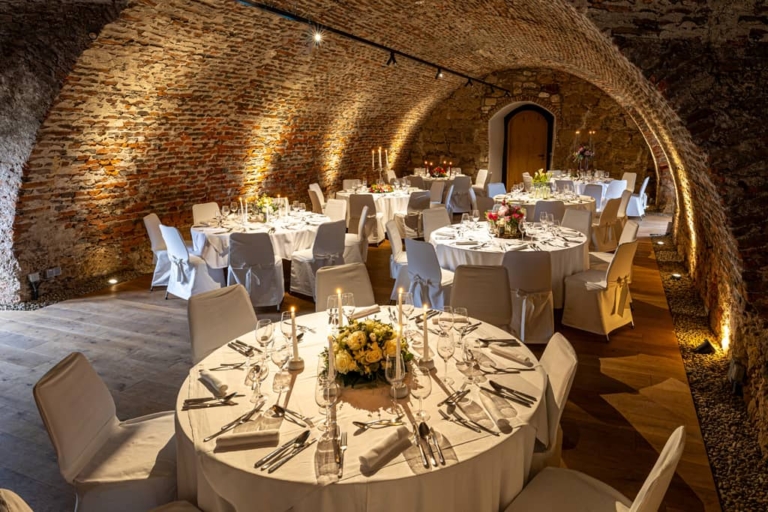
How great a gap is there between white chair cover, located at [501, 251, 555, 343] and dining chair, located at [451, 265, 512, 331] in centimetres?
86

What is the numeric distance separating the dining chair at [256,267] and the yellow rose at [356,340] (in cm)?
373

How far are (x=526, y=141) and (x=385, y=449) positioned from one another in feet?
45.5

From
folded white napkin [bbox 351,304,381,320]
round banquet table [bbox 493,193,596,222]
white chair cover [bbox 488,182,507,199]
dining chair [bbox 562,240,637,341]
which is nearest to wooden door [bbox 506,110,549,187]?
white chair cover [bbox 488,182,507,199]

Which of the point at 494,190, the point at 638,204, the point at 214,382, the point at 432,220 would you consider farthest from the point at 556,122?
the point at 214,382

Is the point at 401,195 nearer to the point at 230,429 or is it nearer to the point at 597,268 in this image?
the point at 597,268

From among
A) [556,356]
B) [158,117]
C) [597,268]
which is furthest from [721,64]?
[158,117]

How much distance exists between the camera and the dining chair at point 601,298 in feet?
17.0

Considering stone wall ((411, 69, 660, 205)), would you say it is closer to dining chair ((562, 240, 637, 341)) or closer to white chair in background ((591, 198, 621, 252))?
white chair in background ((591, 198, 621, 252))

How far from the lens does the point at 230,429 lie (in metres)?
2.26

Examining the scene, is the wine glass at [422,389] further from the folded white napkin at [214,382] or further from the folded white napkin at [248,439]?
the folded white napkin at [214,382]

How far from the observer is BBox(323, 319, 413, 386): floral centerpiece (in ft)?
8.00

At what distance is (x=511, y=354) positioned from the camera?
287 centimetres

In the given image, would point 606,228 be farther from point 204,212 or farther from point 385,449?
point 385,449

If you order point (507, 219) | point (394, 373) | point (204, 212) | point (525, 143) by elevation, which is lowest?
point (394, 373)
